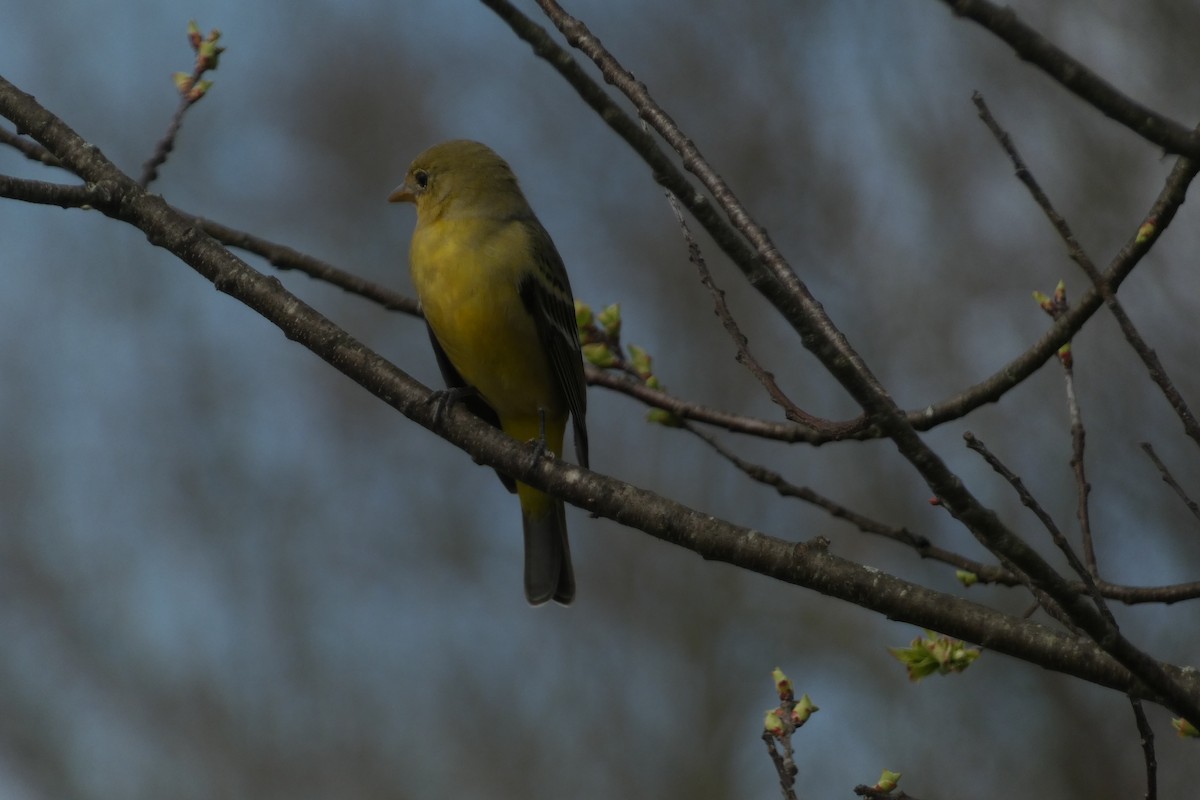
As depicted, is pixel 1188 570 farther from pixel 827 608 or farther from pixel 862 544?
pixel 827 608

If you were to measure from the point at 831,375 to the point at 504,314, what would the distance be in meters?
2.34

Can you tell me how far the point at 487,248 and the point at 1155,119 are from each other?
3.88m

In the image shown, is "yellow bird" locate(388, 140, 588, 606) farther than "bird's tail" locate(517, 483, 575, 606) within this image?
No

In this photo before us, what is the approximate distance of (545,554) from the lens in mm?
6469

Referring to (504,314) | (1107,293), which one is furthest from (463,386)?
(1107,293)

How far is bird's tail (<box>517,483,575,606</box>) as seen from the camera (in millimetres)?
6445

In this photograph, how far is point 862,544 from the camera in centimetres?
1249

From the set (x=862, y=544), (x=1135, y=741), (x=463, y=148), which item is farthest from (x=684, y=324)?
(x=463, y=148)

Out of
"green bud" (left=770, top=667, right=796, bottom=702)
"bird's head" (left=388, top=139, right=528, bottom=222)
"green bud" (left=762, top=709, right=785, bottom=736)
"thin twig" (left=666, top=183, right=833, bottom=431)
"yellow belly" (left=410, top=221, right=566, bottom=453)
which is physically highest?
"bird's head" (left=388, top=139, right=528, bottom=222)

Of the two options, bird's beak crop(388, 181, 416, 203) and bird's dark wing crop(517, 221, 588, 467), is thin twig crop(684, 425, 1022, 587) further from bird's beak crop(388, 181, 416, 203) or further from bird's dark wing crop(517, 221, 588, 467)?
bird's beak crop(388, 181, 416, 203)

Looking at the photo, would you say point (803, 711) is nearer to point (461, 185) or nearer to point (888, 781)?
point (888, 781)

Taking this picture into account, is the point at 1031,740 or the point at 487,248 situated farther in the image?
the point at 1031,740

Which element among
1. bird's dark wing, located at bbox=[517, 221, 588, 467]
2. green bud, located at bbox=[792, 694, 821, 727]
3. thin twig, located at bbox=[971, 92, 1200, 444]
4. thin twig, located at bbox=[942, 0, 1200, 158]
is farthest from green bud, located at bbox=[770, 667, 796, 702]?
bird's dark wing, located at bbox=[517, 221, 588, 467]

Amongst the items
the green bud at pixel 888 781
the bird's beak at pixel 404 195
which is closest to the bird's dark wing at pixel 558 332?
the bird's beak at pixel 404 195
